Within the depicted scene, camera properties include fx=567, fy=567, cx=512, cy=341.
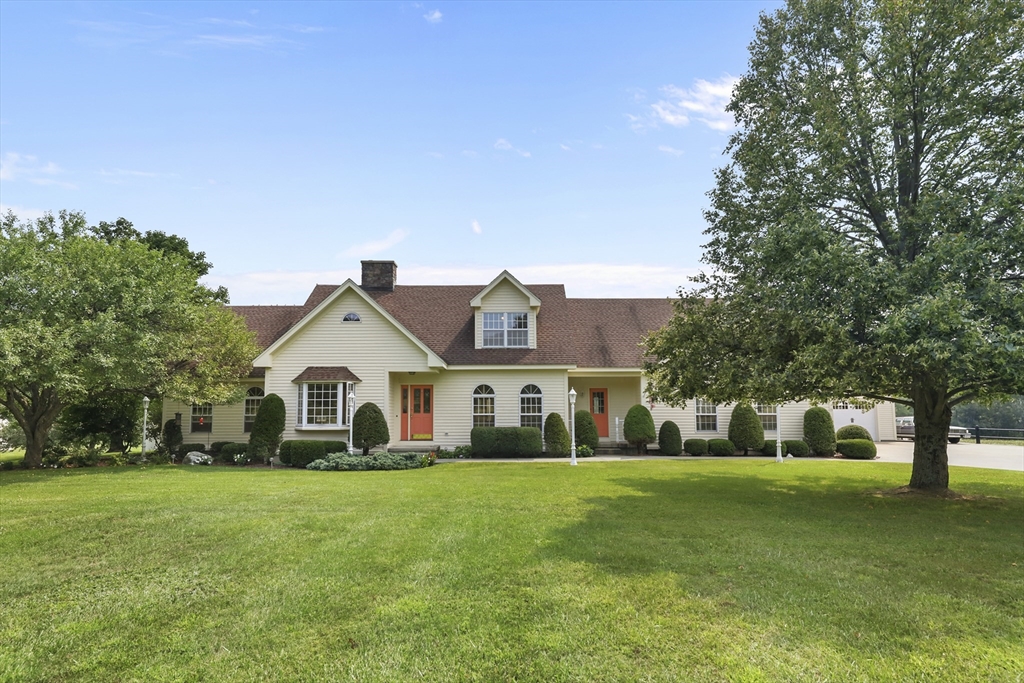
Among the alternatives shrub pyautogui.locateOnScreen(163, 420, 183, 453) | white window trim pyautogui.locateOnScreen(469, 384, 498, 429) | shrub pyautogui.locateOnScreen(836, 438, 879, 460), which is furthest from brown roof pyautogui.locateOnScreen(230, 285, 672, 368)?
shrub pyautogui.locateOnScreen(836, 438, 879, 460)

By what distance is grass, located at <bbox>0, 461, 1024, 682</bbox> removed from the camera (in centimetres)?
427

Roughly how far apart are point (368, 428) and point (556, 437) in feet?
22.6

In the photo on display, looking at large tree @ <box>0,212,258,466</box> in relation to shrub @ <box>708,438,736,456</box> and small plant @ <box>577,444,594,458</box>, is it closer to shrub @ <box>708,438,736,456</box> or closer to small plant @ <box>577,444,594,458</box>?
small plant @ <box>577,444,594,458</box>

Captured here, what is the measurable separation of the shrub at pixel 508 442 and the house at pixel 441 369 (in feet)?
3.77

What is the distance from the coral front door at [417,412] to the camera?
22578 mm

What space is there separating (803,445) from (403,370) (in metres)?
15.9

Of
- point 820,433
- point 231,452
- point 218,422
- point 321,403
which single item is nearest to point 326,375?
point 321,403

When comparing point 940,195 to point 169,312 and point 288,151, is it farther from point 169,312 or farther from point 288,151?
point 169,312

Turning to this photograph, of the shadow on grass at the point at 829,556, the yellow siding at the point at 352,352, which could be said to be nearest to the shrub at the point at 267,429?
the yellow siding at the point at 352,352

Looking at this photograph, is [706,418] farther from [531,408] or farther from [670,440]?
[531,408]

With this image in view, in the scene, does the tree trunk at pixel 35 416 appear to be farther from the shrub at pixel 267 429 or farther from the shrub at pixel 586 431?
the shrub at pixel 586 431

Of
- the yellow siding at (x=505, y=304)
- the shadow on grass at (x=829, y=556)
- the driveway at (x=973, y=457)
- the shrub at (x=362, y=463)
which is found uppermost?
the yellow siding at (x=505, y=304)

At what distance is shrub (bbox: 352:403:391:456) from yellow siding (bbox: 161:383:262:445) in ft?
19.5

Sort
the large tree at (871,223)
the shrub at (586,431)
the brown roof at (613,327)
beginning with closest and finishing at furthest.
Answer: the large tree at (871,223)
the shrub at (586,431)
the brown roof at (613,327)
